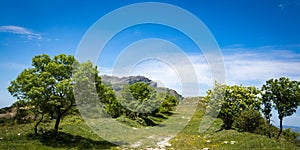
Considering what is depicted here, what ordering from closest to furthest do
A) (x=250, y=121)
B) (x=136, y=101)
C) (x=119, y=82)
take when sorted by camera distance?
(x=250, y=121)
(x=136, y=101)
(x=119, y=82)

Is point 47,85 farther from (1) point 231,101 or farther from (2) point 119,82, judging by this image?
(2) point 119,82

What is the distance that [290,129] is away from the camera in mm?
47500

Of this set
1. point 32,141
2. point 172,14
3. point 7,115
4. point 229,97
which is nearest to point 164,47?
point 172,14

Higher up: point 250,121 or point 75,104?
point 75,104

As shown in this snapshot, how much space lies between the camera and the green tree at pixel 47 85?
2348cm

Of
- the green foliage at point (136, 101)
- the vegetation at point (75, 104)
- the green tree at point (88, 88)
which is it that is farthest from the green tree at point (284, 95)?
the green foliage at point (136, 101)

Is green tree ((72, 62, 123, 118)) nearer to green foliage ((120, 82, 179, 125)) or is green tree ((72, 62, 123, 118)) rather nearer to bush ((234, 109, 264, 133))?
bush ((234, 109, 264, 133))

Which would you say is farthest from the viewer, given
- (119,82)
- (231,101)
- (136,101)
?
(119,82)

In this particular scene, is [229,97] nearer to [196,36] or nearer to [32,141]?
[196,36]

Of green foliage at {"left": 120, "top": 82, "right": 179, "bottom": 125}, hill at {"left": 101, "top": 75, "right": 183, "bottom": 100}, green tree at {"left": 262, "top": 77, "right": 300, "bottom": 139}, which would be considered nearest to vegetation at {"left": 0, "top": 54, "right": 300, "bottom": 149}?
green tree at {"left": 262, "top": 77, "right": 300, "bottom": 139}

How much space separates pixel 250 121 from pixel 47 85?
25695 millimetres

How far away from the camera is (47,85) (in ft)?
78.8

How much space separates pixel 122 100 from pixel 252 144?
34.2 meters

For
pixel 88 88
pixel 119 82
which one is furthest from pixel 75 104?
pixel 119 82
